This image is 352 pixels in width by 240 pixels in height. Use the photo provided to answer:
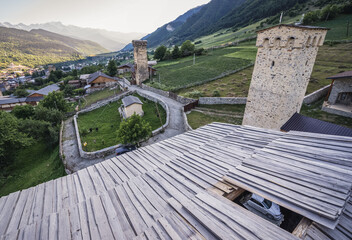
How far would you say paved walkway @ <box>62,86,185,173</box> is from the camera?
16797 mm

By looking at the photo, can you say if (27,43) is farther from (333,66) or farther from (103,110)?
(333,66)

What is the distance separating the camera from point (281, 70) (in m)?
12.5

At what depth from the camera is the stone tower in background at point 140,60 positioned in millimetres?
41469

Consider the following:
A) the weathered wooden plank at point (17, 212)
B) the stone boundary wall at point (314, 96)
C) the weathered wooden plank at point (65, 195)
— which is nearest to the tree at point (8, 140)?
the weathered wooden plank at point (17, 212)

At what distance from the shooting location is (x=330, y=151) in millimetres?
4598

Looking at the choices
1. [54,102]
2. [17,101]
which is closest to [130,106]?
[54,102]

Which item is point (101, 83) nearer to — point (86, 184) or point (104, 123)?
point (104, 123)

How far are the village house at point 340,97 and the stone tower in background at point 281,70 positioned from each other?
967 cm

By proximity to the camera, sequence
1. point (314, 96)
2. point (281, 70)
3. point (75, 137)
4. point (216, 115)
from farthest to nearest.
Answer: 1. point (75, 137)
2. point (216, 115)
3. point (314, 96)
4. point (281, 70)

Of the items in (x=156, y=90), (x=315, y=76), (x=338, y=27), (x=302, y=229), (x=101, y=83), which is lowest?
(x=101, y=83)

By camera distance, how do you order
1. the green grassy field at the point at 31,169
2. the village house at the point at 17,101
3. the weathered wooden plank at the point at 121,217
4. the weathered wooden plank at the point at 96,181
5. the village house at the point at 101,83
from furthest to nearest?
the village house at the point at 101,83, the village house at the point at 17,101, the green grassy field at the point at 31,169, the weathered wooden plank at the point at 96,181, the weathered wooden plank at the point at 121,217

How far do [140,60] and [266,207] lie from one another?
43544 millimetres

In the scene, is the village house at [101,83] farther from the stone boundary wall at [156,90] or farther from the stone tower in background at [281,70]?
the stone tower in background at [281,70]

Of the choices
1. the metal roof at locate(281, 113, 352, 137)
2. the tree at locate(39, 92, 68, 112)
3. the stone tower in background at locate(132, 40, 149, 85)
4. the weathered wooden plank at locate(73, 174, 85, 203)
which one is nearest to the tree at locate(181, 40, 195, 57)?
the stone tower in background at locate(132, 40, 149, 85)
